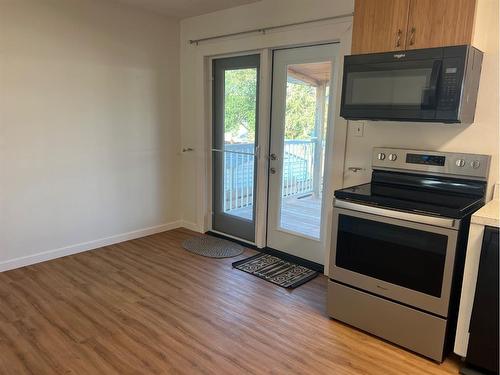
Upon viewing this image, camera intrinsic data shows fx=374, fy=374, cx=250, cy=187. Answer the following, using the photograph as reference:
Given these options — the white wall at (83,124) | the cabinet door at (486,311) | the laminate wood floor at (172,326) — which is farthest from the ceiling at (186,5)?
the cabinet door at (486,311)

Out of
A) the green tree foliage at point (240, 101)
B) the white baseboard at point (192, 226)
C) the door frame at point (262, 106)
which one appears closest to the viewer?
the door frame at point (262, 106)

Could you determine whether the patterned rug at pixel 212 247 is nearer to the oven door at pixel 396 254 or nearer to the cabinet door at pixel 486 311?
the oven door at pixel 396 254

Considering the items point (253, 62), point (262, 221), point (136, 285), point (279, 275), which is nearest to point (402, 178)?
point (279, 275)

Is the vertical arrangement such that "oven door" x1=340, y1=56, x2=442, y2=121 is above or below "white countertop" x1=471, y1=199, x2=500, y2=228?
above

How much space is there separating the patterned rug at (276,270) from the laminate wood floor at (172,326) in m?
0.09

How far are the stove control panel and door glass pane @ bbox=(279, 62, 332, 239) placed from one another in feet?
2.11

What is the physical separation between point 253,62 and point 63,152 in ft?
6.35

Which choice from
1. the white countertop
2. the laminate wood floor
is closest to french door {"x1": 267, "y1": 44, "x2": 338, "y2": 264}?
the laminate wood floor

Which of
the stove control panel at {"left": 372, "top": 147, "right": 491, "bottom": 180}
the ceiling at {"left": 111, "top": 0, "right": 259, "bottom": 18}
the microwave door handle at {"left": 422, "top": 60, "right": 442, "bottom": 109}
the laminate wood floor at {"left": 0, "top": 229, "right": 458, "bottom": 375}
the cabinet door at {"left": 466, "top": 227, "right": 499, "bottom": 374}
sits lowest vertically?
the laminate wood floor at {"left": 0, "top": 229, "right": 458, "bottom": 375}

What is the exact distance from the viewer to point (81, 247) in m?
3.63

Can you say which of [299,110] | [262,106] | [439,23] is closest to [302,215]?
[299,110]

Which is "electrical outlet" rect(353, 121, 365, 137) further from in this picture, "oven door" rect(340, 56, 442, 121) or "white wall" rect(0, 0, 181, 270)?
"white wall" rect(0, 0, 181, 270)

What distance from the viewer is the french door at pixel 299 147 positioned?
3189 mm

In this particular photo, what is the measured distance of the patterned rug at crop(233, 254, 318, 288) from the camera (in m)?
3.09
